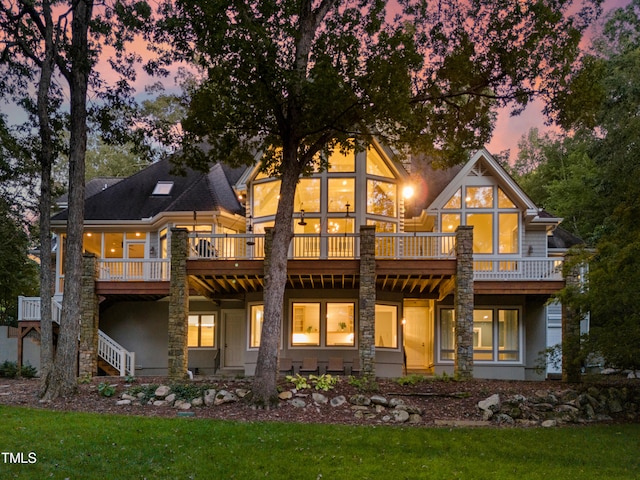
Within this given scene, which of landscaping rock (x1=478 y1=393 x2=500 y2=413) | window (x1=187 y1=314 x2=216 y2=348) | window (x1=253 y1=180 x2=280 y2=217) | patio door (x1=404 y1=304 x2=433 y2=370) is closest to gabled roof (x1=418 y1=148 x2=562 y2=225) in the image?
patio door (x1=404 y1=304 x2=433 y2=370)

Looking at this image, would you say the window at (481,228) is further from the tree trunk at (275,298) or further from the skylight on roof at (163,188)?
the skylight on roof at (163,188)

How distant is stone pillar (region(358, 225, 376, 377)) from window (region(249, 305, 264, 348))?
14.9 ft

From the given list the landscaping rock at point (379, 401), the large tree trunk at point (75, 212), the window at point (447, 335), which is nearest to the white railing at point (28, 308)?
the large tree trunk at point (75, 212)

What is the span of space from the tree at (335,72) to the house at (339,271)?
2775 millimetres

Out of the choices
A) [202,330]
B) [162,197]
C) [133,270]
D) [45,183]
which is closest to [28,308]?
[133,270]

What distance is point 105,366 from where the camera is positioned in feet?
67.5

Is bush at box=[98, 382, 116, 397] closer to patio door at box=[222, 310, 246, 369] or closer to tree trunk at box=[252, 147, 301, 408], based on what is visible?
tree trunk at box=[252, 147, 301, 408]

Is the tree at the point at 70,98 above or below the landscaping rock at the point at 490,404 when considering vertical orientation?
above

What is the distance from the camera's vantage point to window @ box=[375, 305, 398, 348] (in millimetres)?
21031

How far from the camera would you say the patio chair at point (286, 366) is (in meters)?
20.4

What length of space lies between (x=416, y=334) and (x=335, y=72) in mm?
12296

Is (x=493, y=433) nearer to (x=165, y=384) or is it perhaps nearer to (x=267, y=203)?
(x=165, y=384)

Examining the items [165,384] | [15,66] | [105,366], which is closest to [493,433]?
[165,384]

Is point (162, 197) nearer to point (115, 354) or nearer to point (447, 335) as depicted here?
point (115, 354)
